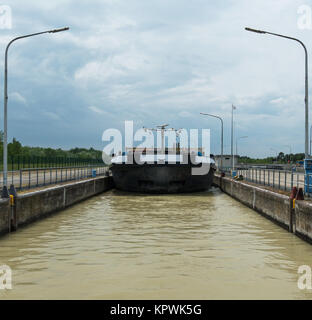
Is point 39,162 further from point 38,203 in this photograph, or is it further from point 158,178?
point 38,203

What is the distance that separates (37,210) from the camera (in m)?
15.4

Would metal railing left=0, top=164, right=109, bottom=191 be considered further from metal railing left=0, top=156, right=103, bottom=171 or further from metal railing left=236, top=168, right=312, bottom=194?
metal railing left=236, top=168, right=312, bottom=194

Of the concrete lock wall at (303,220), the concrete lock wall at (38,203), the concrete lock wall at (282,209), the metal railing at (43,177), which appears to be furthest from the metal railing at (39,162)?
the concrete lock wall at (303,220)

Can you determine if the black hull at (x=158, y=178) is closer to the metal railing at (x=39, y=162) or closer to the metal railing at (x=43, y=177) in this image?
the metal railing at (x=43, y=177)

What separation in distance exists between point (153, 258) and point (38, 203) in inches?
275

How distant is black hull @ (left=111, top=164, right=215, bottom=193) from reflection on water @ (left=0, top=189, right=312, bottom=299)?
11.0 metres

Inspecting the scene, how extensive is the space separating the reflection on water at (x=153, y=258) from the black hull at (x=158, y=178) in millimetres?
10974

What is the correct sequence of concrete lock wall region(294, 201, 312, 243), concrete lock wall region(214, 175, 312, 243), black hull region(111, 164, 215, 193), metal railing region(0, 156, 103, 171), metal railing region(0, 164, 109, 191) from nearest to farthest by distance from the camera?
concrete lock wall region(294, 201, 312, 243)
concrete lock wall region(214, 175, 312, 243)
metal railing region(0, 164, 109, 191)
black hull region(111, 164, 215, 193)
metal railing region(0, 156, 103, 171)

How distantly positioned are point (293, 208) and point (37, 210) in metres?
7.99

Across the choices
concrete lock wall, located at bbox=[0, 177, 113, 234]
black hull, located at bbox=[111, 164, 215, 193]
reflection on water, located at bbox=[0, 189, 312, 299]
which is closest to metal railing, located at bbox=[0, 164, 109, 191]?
concrete lock wall, located at bbox=[0, 177, 113, 234]

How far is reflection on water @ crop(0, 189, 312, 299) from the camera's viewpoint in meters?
7.29

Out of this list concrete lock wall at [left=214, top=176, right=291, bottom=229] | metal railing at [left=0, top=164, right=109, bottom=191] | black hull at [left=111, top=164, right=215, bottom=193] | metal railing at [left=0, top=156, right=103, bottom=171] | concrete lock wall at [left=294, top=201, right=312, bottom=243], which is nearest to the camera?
concrete lock wall at [left=294, top=201, right=312, bottom=243]
